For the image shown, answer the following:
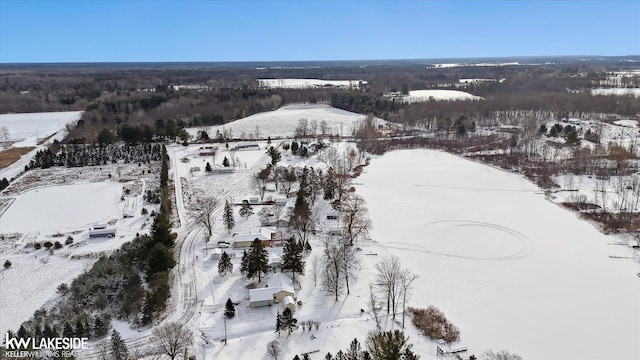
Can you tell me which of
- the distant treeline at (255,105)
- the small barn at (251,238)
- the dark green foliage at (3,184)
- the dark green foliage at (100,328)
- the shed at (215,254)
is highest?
the distant treeline at (255,105)

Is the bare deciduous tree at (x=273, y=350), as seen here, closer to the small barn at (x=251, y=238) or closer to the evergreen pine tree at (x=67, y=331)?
the evergreen pine tree at (x=67, y=331)

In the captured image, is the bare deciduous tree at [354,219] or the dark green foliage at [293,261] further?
the bare deciduous tree at [354,219]

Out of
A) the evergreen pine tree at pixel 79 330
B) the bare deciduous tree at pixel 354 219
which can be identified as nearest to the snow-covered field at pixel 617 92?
the bare deciduous tree at pixel 354 219

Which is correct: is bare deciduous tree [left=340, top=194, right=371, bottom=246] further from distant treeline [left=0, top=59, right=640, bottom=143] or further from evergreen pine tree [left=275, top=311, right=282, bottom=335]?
distant treeline [left=0, top=59, right=640, bottom=143]

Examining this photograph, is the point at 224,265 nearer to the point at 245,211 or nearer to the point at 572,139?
the point at 245,211

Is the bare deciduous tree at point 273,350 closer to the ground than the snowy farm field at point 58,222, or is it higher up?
closer to the ground

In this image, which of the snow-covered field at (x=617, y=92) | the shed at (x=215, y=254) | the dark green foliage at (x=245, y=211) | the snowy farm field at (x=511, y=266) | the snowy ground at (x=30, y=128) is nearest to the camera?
the snowy farm field at (x=511, y=266)

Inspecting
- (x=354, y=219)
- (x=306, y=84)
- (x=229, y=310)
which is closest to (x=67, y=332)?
(x=229, y=310)

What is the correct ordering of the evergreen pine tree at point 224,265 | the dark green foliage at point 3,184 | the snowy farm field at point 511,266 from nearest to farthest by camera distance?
the snowy farm field at point 511,266
the evergreen pine tree at point 224,265
the dark green foliage at point 3,184

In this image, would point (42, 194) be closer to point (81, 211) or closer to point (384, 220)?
point (81, 211)
